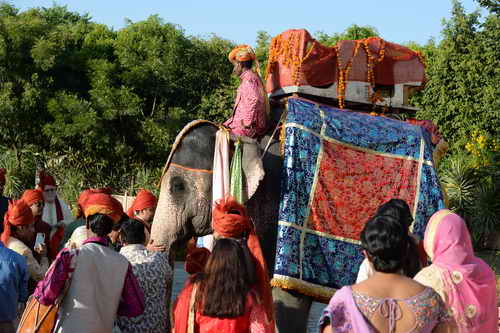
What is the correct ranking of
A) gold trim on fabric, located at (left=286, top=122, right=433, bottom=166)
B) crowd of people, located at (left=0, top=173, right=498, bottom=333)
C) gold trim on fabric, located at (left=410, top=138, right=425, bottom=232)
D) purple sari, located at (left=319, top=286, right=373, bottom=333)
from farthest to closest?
gold trim on fabric, located at (left=410, top=138, right=425, bottom=232)
gold trim on fabric, located at (left=286, top=122, right=433, bottom=166)
crowd of people, located at (left=0, top=173, right=498, bottom=333)
purple sari, located at (left=319, top=286, right=373, bottom=333)

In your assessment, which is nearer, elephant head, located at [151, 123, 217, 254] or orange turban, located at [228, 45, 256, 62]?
elephant head, located at [151, 123, 217, 254]

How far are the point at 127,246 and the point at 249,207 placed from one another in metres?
1.87

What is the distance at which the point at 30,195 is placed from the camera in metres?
6.75

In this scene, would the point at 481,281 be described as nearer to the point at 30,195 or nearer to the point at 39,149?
the point at 30,195

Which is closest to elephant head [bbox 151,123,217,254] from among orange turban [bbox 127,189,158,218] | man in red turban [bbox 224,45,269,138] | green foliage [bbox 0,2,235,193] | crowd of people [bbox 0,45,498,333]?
orange turban [bbox 127,189,158,218]

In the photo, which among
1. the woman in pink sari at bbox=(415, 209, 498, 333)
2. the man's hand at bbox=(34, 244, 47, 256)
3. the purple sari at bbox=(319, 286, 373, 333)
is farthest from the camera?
the man's hand at bbox=(34, 244, 47, 256)

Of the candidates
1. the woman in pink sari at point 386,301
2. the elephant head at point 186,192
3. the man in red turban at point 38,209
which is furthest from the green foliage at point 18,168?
the woman in pink sari at point 386,301

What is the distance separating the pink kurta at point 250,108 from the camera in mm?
6633

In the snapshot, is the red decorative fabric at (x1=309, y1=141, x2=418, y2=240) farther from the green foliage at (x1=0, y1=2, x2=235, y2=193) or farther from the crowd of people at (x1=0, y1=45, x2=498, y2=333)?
the green foliage at (x1=0, y1=2, x2=235, y2=193)

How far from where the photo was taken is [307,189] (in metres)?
6.67

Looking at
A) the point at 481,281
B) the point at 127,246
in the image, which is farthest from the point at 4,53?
the point at 481,281

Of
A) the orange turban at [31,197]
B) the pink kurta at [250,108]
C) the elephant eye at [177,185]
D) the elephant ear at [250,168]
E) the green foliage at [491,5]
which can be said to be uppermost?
the green foliage at [491,5]

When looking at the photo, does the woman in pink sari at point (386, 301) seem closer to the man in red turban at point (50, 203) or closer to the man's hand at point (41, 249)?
the man's hand at point (41, 249)

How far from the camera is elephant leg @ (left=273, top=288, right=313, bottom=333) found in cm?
642
